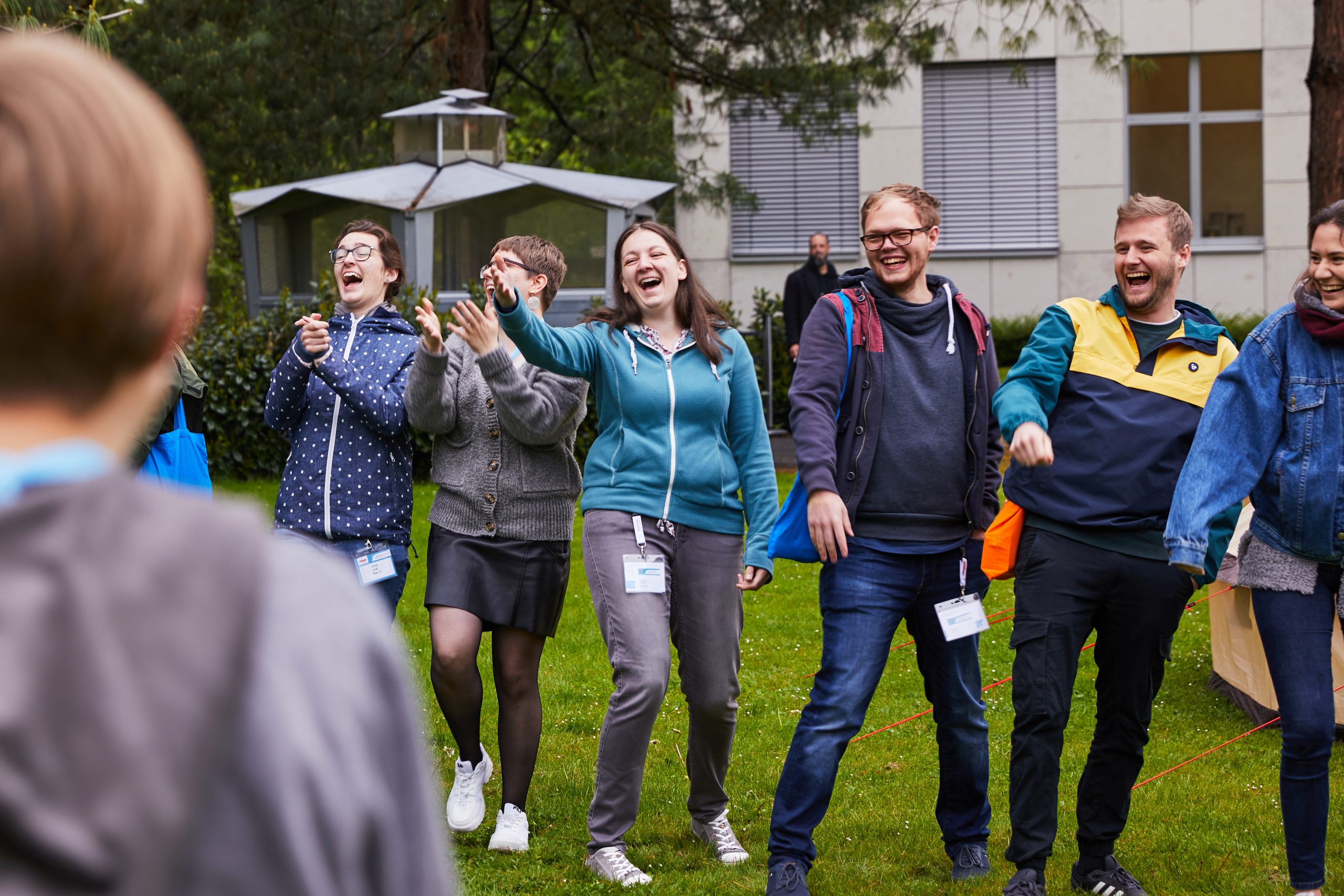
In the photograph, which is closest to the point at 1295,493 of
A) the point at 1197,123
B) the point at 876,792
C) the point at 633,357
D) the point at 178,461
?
the point at 633,357

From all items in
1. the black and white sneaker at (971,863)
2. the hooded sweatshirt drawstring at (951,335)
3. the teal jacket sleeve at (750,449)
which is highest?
the hooded sweatshirt drawstring at (951,335)

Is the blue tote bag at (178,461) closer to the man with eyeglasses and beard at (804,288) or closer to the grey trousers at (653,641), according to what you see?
the grey trousers at (653,641)

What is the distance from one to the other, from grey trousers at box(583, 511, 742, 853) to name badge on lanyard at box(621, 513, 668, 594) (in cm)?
2

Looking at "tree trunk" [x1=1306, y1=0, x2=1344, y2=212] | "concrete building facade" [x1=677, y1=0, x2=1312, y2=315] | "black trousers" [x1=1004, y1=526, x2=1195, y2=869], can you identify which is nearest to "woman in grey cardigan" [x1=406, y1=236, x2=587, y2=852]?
"black trousers" [x1=1004, y1=526, x2=1195, y2=869]

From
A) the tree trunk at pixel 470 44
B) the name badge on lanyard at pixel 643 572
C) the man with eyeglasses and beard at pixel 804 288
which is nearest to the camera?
the name badge on lanyard at pixel 643 572

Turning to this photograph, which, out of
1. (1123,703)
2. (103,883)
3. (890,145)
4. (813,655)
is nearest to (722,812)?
(1123,703)

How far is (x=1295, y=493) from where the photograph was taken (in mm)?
3859

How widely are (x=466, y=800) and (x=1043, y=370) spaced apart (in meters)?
2.44

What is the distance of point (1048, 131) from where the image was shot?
69.6 ft

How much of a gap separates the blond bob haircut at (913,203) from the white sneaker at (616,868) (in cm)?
213

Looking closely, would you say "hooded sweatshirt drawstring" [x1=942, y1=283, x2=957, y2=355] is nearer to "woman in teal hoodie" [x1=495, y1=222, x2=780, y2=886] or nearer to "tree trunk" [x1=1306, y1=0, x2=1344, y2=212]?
"woman in teal hoodie" [x1=495, y1=222, x2=780, y2=886]

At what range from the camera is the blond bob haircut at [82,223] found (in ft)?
3.11

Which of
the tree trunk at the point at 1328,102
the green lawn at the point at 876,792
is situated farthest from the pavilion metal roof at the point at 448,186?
the green lawn at the point at 876,792

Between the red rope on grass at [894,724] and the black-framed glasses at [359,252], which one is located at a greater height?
the black-framed glasses at [359,252]
